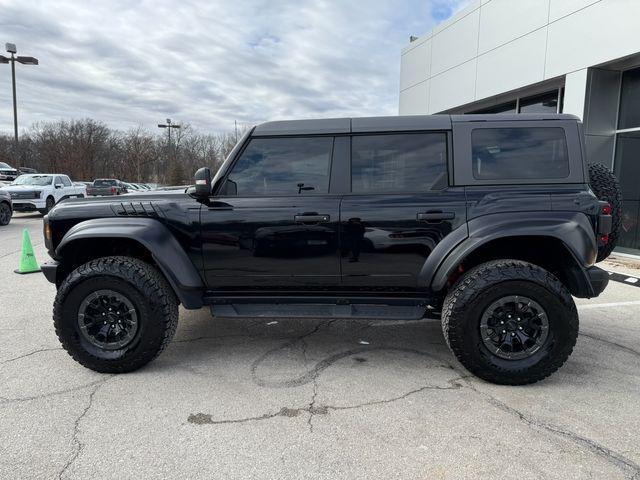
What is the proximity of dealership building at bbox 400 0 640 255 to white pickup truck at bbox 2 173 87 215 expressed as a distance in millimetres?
14829

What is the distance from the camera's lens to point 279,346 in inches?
157

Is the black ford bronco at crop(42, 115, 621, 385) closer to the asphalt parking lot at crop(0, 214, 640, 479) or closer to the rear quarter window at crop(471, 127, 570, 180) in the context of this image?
the rear quarter window at crop(471, 127, 570, 180)

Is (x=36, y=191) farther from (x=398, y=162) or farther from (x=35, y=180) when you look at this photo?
(x=398, y=162)

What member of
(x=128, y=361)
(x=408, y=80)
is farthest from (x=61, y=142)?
(x=128, y=361)

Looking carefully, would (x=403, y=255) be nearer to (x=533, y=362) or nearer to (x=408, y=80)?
(x=533, y=362)

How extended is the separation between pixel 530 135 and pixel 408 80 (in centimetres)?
1468

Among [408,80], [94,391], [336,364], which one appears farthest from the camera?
[408,80]

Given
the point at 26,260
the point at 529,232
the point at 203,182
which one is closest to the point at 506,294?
the point at 529,232

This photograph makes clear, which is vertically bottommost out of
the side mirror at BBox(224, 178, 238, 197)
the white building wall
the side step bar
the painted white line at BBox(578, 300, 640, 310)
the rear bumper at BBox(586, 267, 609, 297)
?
the painted white line at BBox(578, 300, 640, 310)

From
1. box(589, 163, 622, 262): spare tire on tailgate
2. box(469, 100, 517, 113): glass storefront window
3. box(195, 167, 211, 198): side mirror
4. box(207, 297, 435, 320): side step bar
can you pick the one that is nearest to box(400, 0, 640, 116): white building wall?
box(469, 100, 517, 113): glass storefront window

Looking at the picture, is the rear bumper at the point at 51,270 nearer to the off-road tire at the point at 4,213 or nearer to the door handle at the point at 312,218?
the door handle at the point at 312,218

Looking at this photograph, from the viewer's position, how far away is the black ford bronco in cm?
319

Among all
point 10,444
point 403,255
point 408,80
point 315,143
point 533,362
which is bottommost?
point 10,444

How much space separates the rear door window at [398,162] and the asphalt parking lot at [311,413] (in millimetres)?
1529
